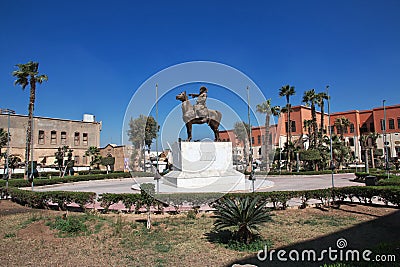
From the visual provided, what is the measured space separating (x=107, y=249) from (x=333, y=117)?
217ft

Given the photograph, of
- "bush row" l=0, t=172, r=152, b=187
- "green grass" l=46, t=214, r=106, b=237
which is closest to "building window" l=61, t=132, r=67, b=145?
"bush row" l=0, t=172, r=152, b=187

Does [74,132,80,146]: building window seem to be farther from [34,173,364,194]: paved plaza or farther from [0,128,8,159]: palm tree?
[34,173,364,194]: paved plaza

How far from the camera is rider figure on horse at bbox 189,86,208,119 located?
57.2 feet

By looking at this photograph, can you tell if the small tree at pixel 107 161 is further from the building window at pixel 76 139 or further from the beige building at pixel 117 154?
the building window at pixel 76 139

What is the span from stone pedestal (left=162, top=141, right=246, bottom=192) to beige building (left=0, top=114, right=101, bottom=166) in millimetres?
32476

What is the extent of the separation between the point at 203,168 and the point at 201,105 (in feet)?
12.6

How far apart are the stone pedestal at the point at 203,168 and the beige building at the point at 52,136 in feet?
107

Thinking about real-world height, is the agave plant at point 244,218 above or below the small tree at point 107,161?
below

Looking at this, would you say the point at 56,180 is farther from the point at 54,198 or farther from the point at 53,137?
the point at 53,137

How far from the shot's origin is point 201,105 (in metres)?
17.6

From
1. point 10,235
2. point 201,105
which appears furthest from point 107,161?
point 10,235

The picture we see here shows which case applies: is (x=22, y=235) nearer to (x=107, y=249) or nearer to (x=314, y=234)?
(x=107, y=249)

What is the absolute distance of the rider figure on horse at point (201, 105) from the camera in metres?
17.4

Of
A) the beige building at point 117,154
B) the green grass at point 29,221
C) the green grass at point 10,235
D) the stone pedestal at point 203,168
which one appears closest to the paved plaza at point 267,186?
the stone pedestal at point 203,168
